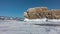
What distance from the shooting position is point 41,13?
50750mm

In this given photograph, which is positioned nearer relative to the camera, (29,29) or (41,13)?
(29,29)

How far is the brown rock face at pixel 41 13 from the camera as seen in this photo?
156ft

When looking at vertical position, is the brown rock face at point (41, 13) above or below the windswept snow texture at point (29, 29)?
above

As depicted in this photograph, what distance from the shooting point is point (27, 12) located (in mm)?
52531

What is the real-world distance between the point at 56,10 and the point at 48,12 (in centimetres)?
263

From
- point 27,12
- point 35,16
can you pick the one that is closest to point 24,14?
point 27,12

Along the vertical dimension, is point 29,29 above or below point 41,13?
below

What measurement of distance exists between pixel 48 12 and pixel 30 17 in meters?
6.23

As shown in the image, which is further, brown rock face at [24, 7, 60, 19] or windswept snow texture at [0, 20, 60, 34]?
brown rock face at [24, 7, 60, 19]

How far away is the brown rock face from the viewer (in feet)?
156

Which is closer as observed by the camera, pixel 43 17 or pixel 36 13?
pixel 43 17

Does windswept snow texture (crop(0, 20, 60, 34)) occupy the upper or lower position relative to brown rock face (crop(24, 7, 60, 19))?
lower

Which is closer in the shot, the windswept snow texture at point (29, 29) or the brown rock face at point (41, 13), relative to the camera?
the windswept snow texture at point (29, 29)

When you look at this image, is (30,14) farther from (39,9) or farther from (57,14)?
(57,14)
